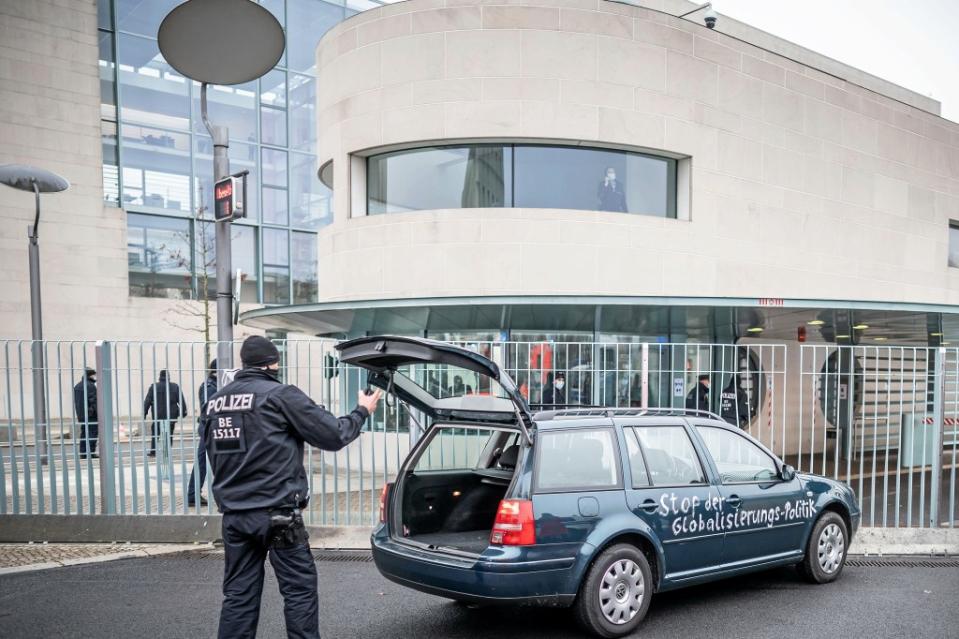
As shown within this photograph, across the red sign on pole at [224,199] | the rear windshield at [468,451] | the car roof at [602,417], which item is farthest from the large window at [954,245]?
the red sign on pole at [224,199]

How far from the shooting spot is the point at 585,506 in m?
4.90

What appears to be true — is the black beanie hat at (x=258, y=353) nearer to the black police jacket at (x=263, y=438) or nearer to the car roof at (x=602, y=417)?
the black police jacket at (x=263, y=438)

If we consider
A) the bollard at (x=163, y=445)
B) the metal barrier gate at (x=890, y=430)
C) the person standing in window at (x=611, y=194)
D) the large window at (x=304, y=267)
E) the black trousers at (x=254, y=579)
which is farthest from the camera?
the large window at (x=304, y=267)

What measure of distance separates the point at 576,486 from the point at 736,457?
1850 mm

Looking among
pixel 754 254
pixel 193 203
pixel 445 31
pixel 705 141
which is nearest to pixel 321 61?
pixel 445 31

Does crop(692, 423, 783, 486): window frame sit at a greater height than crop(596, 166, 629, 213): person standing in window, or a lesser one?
lesser

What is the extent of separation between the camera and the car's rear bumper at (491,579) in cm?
457

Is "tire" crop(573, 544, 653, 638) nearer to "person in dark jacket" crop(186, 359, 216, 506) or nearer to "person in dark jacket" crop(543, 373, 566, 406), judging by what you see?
"person in dark jacket" crop(543, 373, 566, 406)

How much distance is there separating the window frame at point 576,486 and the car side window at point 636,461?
11cm

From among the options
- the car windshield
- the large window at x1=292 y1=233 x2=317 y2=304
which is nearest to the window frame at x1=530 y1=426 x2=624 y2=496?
the car windshield

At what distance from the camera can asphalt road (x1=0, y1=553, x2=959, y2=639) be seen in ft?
17.0

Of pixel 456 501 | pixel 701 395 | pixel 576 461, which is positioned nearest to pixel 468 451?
pixel 456 501

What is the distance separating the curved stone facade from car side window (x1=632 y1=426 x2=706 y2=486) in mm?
6673

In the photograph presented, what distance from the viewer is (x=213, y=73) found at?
6645 mm
